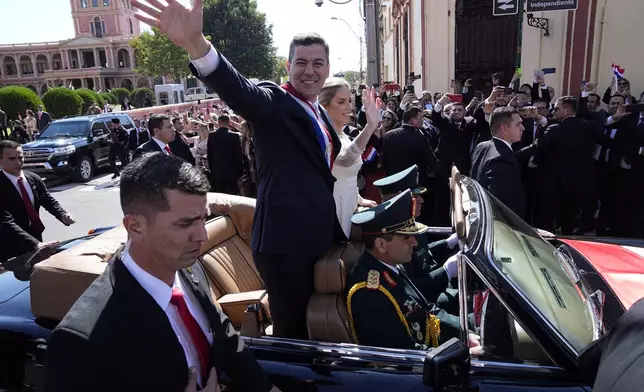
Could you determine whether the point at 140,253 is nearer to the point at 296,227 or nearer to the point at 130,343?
the point at 130,343

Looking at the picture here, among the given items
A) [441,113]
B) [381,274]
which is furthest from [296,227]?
[441,113]

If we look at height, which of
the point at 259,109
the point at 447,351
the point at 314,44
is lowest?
the point at 447,351

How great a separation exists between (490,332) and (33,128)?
785 inches

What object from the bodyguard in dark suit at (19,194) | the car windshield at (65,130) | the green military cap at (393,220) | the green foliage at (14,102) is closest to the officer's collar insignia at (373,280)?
the green military cap at (393,220)

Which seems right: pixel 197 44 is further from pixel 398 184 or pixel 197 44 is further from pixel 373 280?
pixel 398 184

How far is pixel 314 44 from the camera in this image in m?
2.23

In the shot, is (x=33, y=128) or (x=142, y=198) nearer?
(x=142, y=198)

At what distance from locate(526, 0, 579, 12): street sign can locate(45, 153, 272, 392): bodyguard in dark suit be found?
9337mm

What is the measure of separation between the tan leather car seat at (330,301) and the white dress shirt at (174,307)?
26.8 inches

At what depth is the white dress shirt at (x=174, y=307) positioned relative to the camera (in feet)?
4.57

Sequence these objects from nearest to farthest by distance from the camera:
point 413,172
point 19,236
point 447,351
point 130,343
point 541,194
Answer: point 130,343 < point 447,351 < point 413,172 < point 19,236 < point 541,194

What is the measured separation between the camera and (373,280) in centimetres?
226

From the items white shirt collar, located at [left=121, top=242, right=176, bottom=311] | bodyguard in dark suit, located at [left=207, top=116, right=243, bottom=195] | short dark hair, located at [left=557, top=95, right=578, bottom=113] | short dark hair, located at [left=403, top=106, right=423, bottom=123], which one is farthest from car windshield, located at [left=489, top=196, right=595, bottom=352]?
bodyguard in dark suit, located at [left=207, top=116, right=243, bottom=195]

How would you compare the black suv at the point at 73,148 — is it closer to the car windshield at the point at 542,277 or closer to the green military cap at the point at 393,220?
the green military cap at the point at 393,220
